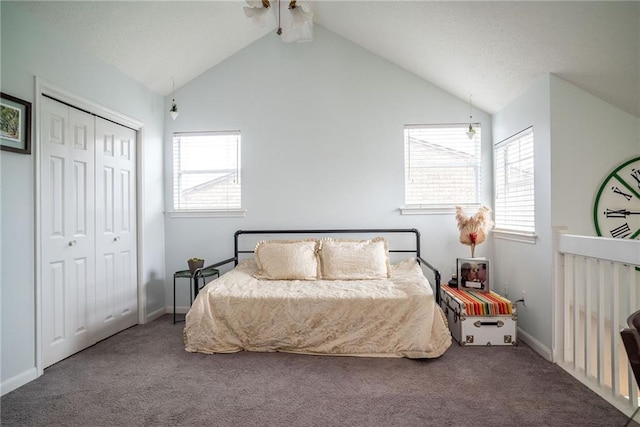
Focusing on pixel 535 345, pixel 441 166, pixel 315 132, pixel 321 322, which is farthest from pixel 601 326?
pixel 315 132

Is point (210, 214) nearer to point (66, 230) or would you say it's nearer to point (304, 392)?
point (66, 230)

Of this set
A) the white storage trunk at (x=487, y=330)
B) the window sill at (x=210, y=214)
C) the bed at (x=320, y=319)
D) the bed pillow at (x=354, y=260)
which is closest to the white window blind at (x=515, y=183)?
the white storage trunk at (x=487, y=330)

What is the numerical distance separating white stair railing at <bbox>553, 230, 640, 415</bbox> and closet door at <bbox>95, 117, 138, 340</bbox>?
12.5 ft

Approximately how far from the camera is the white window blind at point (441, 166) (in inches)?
144

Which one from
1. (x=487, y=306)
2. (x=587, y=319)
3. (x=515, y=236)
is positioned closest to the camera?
(x=587, y=319)

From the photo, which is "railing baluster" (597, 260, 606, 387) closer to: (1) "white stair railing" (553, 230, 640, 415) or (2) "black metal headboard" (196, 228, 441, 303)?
(1) "white stair railing" (553, 230, 640, 415)

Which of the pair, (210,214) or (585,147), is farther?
(210,214)

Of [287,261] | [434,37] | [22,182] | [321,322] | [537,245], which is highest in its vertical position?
[434,37]

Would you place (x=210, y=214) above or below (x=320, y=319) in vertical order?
above

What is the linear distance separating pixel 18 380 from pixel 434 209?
148 inches

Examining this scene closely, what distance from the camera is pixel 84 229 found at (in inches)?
110

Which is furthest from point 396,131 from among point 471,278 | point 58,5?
point 58,5

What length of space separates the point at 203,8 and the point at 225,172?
5.38 feet

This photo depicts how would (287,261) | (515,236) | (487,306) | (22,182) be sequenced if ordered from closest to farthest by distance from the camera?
1. (22,182)
2. (487,306)
3. (515,236)
4. (287,261)
